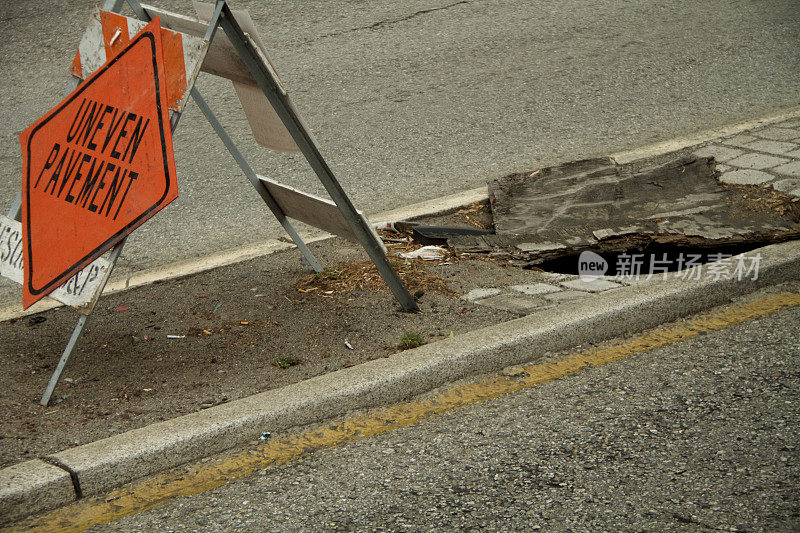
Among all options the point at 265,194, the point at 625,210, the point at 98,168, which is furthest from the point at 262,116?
the point at 625,210

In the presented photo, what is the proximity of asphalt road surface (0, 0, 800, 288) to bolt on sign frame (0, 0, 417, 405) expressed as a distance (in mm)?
1364

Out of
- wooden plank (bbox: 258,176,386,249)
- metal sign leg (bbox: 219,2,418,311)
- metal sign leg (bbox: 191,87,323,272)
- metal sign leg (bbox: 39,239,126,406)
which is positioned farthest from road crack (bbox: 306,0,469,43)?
metal sign leg (bbox: 39,239,126,406)

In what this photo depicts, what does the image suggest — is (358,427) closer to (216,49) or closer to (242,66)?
(242,66)

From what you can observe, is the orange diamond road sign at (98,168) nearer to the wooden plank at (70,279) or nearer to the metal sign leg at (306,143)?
the wooden plank at (70,279)

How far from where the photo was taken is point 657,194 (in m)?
4.89

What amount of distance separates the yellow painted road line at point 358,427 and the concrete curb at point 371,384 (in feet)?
0.17

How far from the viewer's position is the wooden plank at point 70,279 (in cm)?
318

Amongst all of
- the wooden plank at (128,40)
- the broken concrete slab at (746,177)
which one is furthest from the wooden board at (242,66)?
the broken concrete slab at (746,177)

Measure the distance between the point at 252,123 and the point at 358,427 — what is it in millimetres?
1466

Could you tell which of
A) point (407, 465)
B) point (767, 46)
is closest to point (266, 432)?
point (407, 465)

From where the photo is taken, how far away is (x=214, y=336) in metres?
3.83

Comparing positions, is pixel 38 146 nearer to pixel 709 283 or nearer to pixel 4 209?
pixel 4 209

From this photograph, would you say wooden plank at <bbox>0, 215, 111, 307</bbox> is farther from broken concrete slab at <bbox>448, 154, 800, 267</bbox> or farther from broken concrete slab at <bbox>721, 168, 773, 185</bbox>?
broken concrete slab at <bbox>721, 168, 773, 185</bbox>

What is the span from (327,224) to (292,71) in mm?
3924
